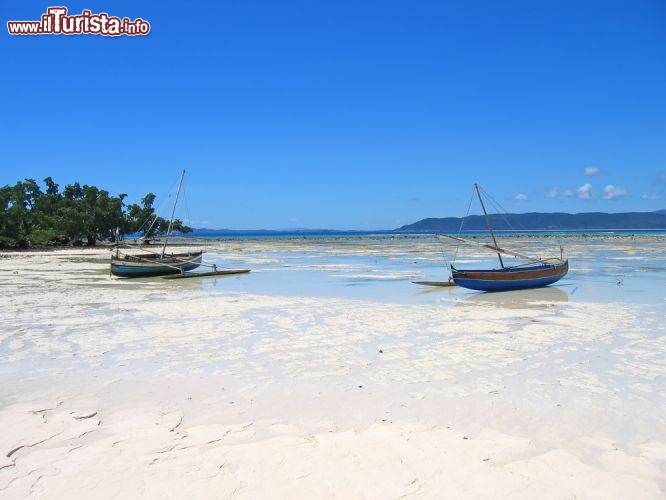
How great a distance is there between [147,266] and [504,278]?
53.2ft

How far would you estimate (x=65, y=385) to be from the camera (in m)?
7.04

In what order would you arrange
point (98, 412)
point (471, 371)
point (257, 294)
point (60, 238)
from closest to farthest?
point (98, 412) → point (471, 371) → point (257, 294) → point (60, 238)

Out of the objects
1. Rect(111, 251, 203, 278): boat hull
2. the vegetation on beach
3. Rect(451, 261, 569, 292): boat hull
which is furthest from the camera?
the vegetation on beach

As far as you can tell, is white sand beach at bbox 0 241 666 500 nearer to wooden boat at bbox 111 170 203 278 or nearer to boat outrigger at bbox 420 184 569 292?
boat outrigger at bbox 420 184 569 292

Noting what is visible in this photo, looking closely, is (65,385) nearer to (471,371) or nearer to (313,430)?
(313,430)

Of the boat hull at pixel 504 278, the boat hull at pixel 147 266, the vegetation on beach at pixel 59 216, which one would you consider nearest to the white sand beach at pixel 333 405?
the boat hull at pixel 504 278

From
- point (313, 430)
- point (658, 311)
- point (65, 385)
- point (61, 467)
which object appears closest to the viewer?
point (61, 467)

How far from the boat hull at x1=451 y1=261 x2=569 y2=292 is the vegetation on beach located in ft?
129

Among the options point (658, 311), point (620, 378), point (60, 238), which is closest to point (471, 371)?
point (620, 378)

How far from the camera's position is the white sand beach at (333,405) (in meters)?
4.27

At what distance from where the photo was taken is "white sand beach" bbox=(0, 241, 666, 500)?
14.0 feet

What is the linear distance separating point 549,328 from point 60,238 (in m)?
58.5

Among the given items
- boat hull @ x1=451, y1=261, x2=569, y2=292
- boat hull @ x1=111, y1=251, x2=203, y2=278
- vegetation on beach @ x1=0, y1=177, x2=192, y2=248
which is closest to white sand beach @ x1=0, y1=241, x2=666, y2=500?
boat hull @ x1=451, y1=261, x2=569, y2=292

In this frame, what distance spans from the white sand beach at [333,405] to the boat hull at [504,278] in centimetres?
491
